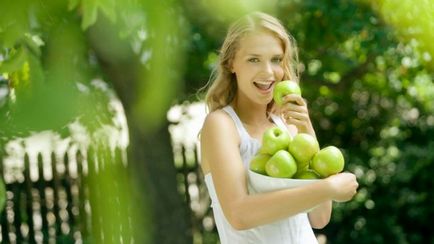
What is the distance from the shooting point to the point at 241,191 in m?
2.04

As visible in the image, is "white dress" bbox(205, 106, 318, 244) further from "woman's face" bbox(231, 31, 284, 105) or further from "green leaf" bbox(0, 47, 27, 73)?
"green leaf" bbox(0, 47, 27, 73)

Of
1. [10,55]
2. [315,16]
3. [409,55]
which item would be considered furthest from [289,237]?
[409,55]

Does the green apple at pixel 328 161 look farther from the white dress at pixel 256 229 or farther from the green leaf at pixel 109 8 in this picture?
the green leaf at pixel 109 8

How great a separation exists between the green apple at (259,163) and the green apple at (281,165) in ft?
0.24

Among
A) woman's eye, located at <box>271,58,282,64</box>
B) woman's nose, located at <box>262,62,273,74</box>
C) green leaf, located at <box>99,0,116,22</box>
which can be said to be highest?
woman's eye, located at <box>271,58,282,64</box>

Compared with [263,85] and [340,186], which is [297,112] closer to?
[263,85]

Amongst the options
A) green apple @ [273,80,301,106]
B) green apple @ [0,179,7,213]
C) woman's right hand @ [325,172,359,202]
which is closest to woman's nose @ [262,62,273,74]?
green apple @ [273,80,301,106]

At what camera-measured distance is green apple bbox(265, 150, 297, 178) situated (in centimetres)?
189

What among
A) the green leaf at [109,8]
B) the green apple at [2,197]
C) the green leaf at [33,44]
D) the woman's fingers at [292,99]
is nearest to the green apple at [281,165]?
the woman's fingers at [292,99]

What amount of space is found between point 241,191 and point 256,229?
21cm

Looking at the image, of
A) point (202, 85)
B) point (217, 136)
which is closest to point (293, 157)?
point (217, 136)

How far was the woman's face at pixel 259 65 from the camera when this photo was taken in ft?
7.14

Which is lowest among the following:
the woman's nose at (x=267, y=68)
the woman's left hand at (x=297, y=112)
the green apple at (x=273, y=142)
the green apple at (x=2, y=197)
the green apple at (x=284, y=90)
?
the green apple at (x=2, y=197)

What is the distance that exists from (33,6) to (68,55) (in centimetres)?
5
